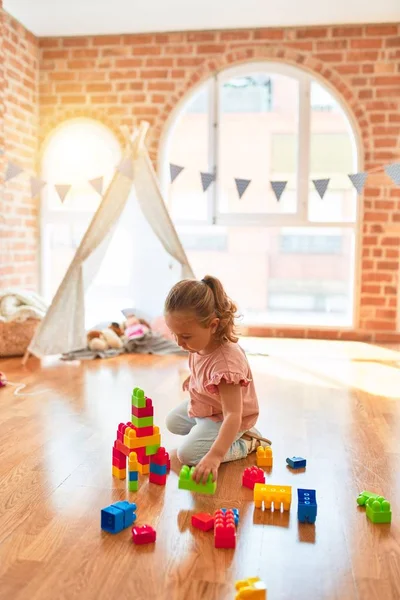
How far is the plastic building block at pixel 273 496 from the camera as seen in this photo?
183 centimetres

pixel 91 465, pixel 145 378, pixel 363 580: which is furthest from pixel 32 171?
pixel 363 580

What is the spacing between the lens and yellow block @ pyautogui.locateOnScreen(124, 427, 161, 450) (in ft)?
6.66

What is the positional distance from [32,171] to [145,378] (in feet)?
8.15

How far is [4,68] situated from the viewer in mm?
4656

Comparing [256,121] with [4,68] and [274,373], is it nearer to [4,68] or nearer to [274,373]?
[4,68]

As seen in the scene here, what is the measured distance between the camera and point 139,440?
2045 millimetres

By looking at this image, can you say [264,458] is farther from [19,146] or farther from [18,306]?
[19,146]

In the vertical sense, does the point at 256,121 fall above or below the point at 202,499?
above

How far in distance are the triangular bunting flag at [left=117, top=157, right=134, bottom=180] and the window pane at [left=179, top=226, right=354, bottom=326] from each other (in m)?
2.01

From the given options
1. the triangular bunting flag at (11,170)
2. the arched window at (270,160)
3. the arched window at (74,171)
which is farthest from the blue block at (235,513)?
the arched window at (74,171)

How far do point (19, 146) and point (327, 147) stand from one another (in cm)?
245

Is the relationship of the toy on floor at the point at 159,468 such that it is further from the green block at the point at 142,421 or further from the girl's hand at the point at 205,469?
the girl's hand at the point at 205,469

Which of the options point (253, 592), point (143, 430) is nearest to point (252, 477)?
point (143, 430)

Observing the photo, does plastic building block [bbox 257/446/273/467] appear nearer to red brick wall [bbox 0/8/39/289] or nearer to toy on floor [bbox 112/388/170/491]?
toy on floor [bbox 112/388/170/491]
